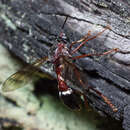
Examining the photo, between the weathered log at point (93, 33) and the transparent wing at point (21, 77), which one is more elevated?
the weathered log at point (93, 33)

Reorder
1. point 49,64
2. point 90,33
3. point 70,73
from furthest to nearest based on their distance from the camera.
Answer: point 49,64 < point 70,73 < point 90,33

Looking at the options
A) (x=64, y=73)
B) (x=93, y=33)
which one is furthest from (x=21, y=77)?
(x=93, y=33)

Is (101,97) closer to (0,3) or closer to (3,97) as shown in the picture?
(3,97)

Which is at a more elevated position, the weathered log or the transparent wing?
the weathered log

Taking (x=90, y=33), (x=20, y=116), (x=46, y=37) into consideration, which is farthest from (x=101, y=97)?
(x=20, y=116)

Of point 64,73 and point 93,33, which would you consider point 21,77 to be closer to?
point 64,73
